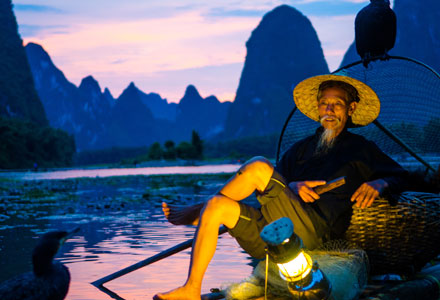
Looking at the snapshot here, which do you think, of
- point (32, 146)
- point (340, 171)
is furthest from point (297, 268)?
point (32, 146)

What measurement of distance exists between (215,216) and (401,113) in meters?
2.48

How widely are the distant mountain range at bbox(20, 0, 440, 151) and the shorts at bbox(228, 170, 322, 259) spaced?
8441 cm

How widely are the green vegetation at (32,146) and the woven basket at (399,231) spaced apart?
47.1 meters

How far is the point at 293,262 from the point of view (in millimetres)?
2021

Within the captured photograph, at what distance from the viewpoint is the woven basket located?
8.43 ft

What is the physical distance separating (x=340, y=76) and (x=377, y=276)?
3.09 ft

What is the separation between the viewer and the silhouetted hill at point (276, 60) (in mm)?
142625

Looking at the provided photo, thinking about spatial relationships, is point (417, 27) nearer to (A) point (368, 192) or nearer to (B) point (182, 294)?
(A) point (368, 192)

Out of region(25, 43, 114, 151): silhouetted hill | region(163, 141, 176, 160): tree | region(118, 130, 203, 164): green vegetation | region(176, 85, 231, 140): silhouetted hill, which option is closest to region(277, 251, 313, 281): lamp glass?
region(118, 130, 203, 164): green vegetation

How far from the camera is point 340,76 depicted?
279cm

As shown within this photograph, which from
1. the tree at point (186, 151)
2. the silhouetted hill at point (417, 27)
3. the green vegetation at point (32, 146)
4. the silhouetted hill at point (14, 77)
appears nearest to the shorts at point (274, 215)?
the green vegetation at point (32, 146)

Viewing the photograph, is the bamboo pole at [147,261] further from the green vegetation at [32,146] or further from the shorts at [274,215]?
the green vegetation at [32,146]

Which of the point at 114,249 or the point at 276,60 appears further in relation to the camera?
the point at 276,60

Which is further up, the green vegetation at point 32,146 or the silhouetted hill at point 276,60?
the silhouetted hill at point 276,60
